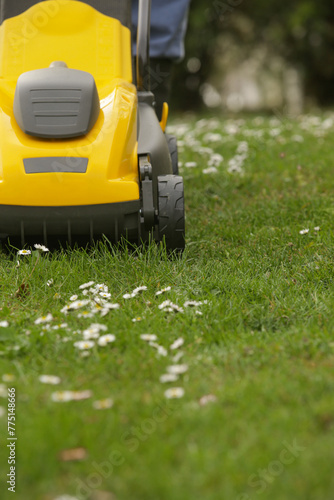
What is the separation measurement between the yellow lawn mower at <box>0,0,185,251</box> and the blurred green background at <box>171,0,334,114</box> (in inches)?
230

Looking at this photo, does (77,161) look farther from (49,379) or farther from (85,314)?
(49,379)

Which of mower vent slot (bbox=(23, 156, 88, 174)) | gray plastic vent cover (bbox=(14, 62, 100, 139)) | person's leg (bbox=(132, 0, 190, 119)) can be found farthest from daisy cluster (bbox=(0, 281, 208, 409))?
person's leg (bbox=(132, 0, 190, 119))

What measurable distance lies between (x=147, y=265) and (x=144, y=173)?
1.13 feet

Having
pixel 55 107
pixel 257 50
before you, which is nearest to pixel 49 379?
pixel 55 107

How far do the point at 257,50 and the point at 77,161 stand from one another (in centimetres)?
786

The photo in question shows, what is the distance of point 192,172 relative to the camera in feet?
12.4

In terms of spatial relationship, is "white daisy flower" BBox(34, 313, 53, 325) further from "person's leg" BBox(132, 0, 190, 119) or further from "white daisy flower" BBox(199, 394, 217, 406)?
"person's leg" BBox(132, 0, 190, 119)

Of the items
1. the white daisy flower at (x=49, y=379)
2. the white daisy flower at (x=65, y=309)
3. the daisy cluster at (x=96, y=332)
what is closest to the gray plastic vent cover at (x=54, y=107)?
the daisy cluster at (x=96, y=332)

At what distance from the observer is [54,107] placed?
2.31 metres

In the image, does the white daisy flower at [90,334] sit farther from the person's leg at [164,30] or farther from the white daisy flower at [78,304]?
the person's leg at [164,30]

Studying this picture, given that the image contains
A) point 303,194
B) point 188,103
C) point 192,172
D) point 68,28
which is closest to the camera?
point 68,28

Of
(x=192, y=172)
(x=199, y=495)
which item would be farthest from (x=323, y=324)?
(x=192, y=172)

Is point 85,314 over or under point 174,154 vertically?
under

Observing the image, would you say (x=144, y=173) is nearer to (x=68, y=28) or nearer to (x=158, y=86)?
(x=68, y=28)
